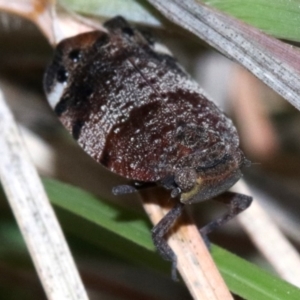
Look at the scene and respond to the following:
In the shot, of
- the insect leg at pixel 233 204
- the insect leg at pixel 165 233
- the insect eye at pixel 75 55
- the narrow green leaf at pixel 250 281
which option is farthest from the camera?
the insect eye at pixel 75 55

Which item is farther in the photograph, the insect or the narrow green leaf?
the insect

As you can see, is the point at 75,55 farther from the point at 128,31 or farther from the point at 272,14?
the point at 272,14

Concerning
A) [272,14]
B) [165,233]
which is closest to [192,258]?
[165,233]

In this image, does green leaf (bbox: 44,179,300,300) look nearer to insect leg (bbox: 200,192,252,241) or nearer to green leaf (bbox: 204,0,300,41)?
insect leg (bbox: 200,192,252,241)

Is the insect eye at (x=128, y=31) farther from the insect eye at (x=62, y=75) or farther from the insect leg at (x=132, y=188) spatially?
the insect leg at (x=132, y=188)

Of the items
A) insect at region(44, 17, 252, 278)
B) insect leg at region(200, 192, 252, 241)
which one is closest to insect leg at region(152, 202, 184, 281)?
insect at region(44, 17, 252, 278)

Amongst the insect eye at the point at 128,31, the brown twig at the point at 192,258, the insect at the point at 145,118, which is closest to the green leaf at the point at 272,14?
the insect at the point at 145,118

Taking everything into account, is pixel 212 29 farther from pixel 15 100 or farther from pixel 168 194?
pixel 15 100
